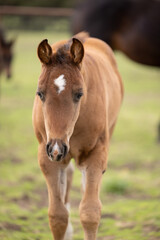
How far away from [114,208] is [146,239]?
1326mm

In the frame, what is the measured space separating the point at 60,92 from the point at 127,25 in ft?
20.4

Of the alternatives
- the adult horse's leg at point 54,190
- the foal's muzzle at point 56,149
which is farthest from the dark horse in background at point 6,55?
the foal's muzzle at point 56,149

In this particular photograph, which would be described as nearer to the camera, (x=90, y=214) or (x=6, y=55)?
(x=90, y=214)

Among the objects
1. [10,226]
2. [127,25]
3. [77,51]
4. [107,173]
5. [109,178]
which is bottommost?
[107,173]

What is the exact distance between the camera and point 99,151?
3.75 metres

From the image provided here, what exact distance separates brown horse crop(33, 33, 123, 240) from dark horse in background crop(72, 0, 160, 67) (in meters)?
4.71

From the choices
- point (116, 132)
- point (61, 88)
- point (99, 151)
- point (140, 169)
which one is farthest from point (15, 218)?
point (116, 132)

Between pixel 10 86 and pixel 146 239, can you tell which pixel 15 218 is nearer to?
pixel 146 239

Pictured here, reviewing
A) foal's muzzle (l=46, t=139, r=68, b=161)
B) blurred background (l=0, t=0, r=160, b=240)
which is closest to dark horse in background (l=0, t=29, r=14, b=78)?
blurred background (l=0, t=0, r=160, b=240)

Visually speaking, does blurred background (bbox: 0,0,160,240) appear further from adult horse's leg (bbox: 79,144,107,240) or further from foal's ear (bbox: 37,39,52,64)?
foal's ear (bbox: 37,39,52,64)

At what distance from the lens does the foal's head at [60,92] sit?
3098mm

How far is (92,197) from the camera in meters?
3.63

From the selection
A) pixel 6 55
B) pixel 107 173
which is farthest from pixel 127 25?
pixel 6 55

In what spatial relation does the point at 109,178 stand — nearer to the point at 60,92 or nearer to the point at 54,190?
the point at 54,190
